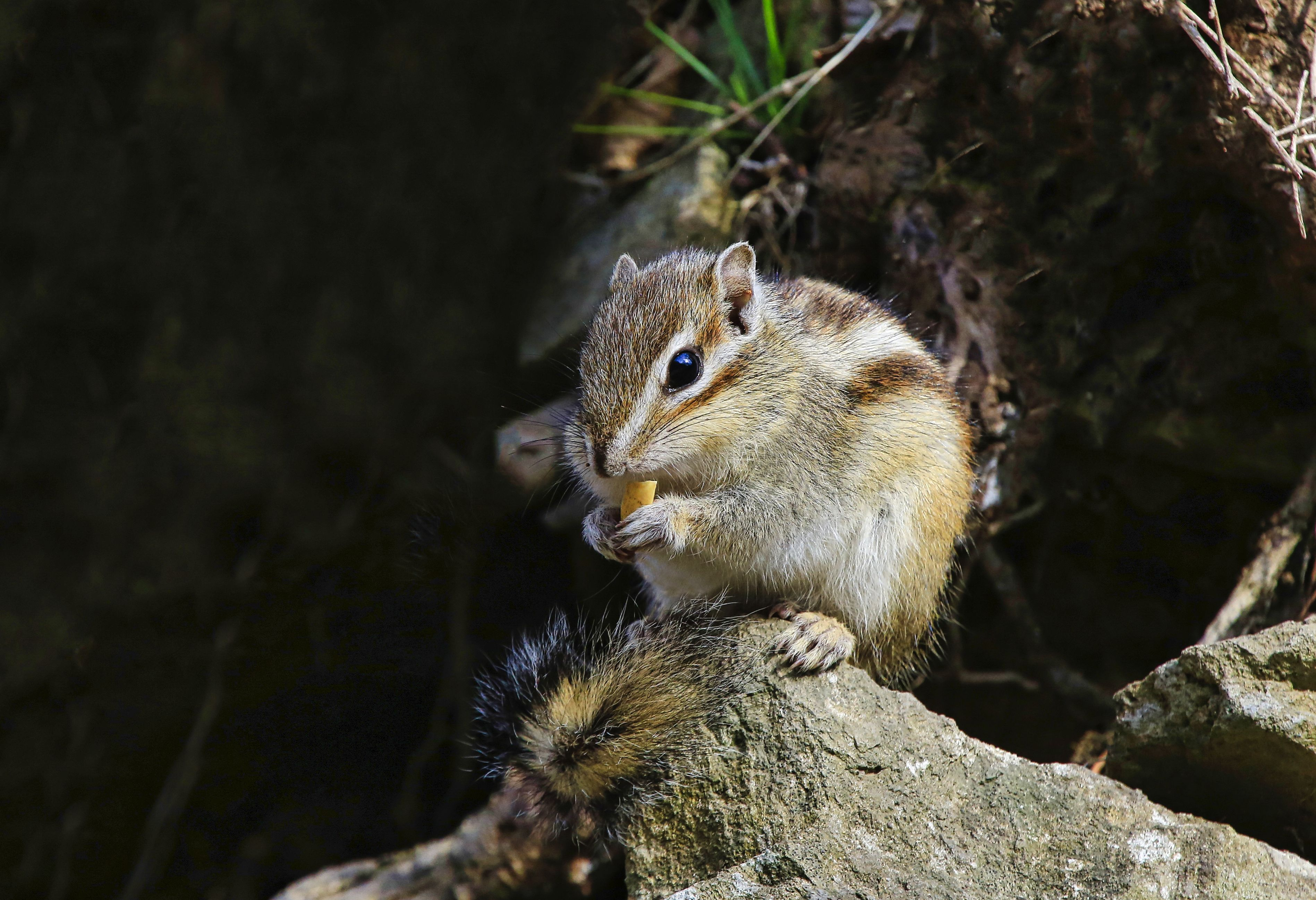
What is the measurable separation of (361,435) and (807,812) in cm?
241

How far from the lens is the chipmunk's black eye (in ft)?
5.95

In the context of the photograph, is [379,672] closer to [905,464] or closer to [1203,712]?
[905,464]

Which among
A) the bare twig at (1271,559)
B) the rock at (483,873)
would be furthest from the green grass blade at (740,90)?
the rock at (483,873)

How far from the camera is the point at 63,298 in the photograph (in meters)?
3.22

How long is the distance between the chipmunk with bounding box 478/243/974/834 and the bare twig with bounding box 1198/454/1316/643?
27.7 inches

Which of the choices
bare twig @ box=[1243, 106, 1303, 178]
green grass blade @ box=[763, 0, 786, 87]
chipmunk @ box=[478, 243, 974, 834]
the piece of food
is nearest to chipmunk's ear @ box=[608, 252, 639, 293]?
chipmunk @ box=[478, 243, 974, 834]

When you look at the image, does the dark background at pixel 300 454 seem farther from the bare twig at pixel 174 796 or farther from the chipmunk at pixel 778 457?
the chipmunk at pixel 778 457

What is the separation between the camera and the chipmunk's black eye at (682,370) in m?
1.81

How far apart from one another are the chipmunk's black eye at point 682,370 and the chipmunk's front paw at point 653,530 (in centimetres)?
25

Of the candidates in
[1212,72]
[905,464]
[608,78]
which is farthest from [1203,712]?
[608,78]

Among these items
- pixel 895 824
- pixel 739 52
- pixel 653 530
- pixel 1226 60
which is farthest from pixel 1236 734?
pixel 739 52

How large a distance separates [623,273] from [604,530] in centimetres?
64

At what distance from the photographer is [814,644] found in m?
1.78

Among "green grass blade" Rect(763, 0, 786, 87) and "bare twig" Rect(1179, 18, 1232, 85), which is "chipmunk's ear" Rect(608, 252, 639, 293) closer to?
"green grass blade" Rect(763, 0, 786, 87)
